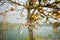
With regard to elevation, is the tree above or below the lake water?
above

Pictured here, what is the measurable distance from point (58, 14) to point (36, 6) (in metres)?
0.20

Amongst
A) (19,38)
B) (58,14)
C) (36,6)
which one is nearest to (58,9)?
(58,14)

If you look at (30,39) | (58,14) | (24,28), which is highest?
(58,14)

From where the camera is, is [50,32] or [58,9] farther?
[50,32]

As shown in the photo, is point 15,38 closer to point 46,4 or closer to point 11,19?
point 11,19

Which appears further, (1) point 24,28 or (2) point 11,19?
(2) point 11,19

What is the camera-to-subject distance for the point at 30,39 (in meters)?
1.55

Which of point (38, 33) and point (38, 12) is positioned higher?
point (38, 12)

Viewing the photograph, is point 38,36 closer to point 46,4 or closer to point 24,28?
point 24,28

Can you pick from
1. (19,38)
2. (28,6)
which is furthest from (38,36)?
(28,6)

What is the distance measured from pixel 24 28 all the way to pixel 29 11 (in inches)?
6.0

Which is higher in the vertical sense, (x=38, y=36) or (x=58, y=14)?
(x=58, y=14)

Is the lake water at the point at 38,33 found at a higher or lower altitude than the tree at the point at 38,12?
lower

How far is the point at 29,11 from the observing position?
5.01 ft
